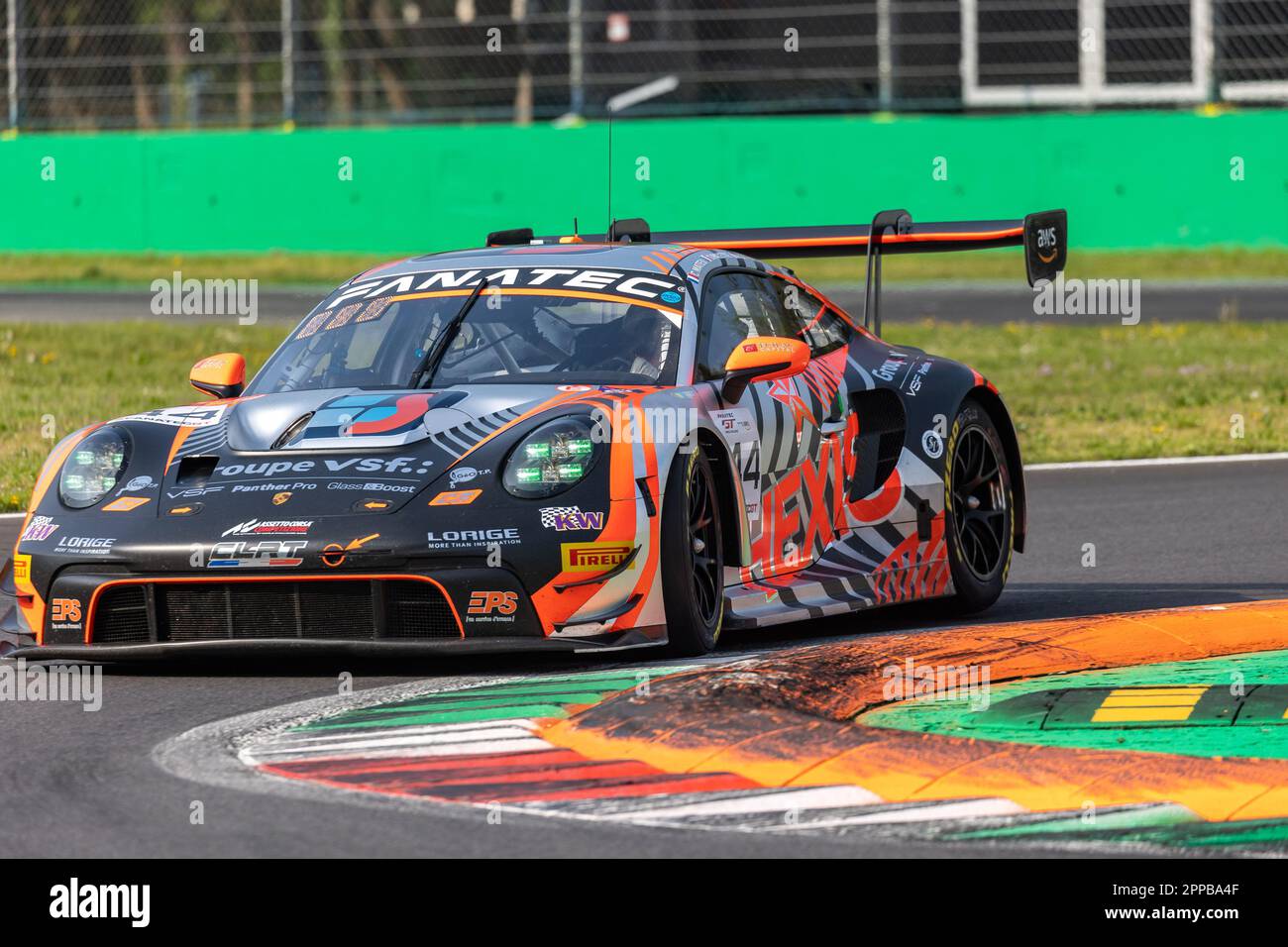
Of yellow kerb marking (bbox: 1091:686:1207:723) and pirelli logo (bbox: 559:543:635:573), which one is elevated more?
pirelli logo (bbox: 559:543:635:573)

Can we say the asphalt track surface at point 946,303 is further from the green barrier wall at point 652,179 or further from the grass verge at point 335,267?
the green barrier wall at point 652,179

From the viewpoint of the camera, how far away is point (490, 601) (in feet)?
21.5

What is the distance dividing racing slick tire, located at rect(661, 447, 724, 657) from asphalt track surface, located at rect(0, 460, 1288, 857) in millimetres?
177

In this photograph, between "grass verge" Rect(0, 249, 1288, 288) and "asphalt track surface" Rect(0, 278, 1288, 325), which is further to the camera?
"grass verge" Rect(0, 249, 1288, 288)

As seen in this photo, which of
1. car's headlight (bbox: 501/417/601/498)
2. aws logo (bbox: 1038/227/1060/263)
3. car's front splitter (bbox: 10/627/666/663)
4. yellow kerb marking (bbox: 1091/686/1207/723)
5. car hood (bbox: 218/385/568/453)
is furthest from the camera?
aws logo (bbox: 1038/227/1060/263)

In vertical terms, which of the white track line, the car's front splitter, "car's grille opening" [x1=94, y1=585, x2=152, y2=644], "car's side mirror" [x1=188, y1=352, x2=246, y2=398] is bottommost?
the white track line

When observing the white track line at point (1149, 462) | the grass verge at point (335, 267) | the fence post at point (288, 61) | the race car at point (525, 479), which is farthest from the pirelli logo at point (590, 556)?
the fence post at point (288, 61)

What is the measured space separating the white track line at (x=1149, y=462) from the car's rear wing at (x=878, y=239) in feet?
13.0

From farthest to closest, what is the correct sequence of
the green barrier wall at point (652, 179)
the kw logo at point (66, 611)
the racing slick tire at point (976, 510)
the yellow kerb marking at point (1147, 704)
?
the green barrier wall at point (652, 179) < the racing slick tire at point (976, 510) < the kw logo at point (66, 611) < the yellow kerb marking at point (1147, 704)

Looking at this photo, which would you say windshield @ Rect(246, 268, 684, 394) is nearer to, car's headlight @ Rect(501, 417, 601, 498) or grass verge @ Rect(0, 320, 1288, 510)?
car's headlight @ Rect(501, 417, 601, 498)

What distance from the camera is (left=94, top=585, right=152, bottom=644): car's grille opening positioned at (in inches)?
267

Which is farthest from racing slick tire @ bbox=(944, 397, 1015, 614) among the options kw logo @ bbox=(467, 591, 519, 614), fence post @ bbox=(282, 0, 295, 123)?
fence post @ bbox=(282, 0, 295, 123)

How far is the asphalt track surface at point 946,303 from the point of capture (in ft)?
68.4
